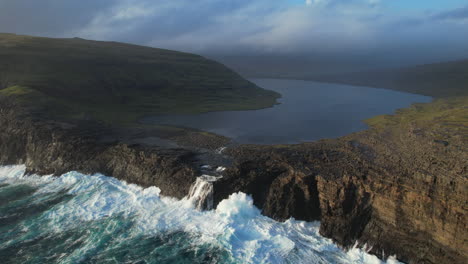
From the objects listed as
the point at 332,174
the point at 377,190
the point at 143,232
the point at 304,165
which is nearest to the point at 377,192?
the point at 377,190

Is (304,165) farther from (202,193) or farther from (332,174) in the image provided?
(202,193)

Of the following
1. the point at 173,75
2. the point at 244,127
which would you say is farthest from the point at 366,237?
the point at 173,75

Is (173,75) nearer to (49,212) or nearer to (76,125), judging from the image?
(76,125)

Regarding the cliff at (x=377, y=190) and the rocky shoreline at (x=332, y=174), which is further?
the rocky shoreline at (x=332, y=174)

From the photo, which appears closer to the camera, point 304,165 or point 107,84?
point 304,165

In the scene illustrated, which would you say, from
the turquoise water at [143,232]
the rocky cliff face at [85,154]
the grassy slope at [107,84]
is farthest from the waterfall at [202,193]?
the grassy slope at [107,84]

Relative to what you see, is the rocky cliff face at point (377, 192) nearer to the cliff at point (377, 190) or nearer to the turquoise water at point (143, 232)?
the cliff at point (377, 190)

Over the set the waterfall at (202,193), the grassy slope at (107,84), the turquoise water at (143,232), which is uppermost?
the grassy slope at (107,84)

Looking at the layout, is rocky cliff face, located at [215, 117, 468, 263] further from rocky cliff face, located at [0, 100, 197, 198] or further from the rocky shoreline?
rocky cliff face, located at [0, 100, 197, 198]
